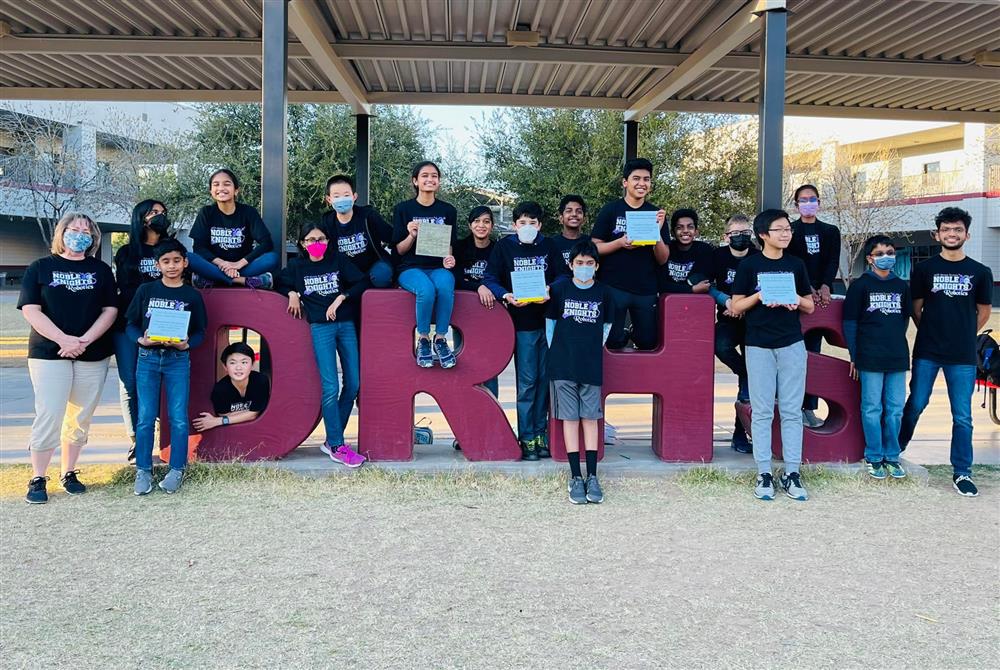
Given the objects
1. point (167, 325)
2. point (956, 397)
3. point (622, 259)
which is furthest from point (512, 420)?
point (956, 397)

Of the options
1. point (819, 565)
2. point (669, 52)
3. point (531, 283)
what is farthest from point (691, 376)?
point (669, 52)

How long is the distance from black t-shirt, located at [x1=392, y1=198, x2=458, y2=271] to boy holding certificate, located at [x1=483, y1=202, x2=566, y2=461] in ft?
1.35

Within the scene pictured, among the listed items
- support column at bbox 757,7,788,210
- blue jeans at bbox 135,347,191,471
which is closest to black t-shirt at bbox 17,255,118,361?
blue jeans at bbox 135,347,191,471

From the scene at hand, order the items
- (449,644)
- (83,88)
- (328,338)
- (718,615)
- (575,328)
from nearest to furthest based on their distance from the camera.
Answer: (449,644) → (718,615) → (575,328) → (328,338) → (83,88)

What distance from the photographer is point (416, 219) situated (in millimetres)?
5543

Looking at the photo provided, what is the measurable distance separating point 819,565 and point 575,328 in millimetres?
2051

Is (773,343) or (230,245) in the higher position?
(230,245)

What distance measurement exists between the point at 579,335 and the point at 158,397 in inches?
114

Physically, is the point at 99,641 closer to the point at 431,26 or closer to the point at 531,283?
the point at 531,283

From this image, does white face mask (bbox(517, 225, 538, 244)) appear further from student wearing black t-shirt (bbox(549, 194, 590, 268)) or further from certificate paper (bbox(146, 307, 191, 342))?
certificate paper (bbox(146, 307, 191, 342))

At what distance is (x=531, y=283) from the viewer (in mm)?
5375

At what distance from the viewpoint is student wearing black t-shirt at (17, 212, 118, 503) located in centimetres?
488

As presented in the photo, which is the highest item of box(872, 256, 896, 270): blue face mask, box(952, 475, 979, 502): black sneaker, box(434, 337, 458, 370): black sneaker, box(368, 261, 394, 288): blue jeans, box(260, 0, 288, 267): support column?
box(260, 0, 288, 267): support column

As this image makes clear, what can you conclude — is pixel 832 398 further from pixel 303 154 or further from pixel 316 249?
pixel 303 154
